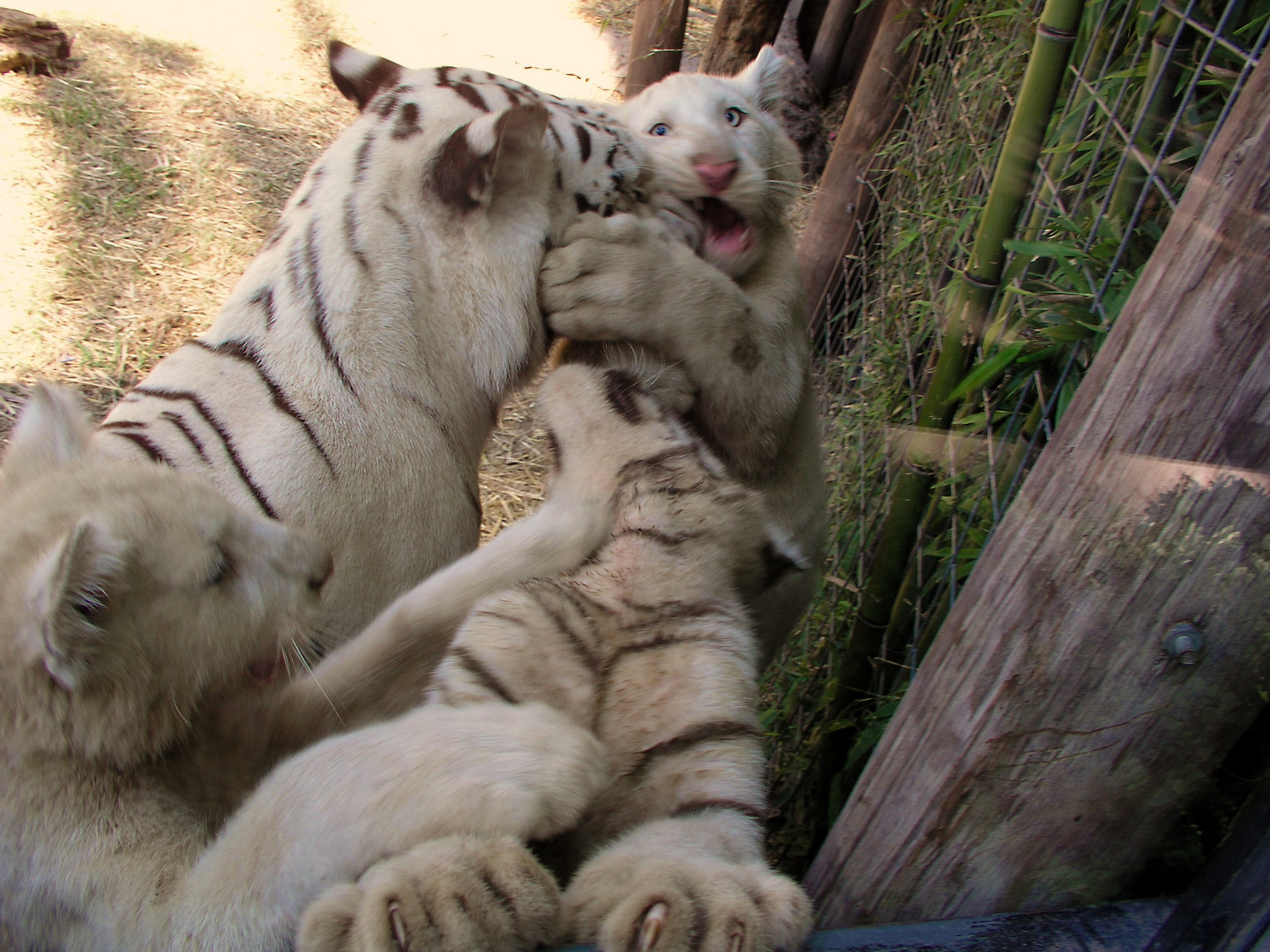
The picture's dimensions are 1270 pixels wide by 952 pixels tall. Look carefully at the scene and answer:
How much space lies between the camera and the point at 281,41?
5793 mm

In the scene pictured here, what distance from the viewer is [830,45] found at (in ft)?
18.6

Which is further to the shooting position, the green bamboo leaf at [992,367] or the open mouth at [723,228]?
the open mouth at [723,228]

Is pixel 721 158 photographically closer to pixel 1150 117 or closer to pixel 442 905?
pixel 1150 117

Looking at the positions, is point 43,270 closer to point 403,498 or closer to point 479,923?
point 403,498

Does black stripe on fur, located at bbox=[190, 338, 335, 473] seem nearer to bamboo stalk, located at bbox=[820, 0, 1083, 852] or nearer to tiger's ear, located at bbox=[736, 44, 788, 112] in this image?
bamboo stalk, located at bbox=[820, 0, 1083, 852]

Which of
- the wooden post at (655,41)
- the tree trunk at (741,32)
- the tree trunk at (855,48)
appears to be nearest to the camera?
the wooden post at (655,41)

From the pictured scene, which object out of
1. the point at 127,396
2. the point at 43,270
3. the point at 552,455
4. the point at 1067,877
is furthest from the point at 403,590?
the point at 43,270

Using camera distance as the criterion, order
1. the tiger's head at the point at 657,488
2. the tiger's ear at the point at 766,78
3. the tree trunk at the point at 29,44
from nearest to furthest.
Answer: the tiger's head at the point at 657,488 < the tiger's ear at the point at 766,78 < the tree trunk at the point at 29,44

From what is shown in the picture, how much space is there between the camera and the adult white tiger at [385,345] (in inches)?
62.0

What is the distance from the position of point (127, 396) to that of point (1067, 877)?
1.76 meters

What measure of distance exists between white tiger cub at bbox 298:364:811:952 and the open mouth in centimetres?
68

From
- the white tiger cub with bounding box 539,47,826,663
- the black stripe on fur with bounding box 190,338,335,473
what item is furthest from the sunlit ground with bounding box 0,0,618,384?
the white tiger cub with bounding box 539,47,826,663

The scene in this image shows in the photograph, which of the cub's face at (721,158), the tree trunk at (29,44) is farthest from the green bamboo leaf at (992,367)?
the tree trunk at (29,44)

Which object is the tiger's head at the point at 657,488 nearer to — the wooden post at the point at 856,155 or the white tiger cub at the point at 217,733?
the white tiger cub at the point at 217,733
